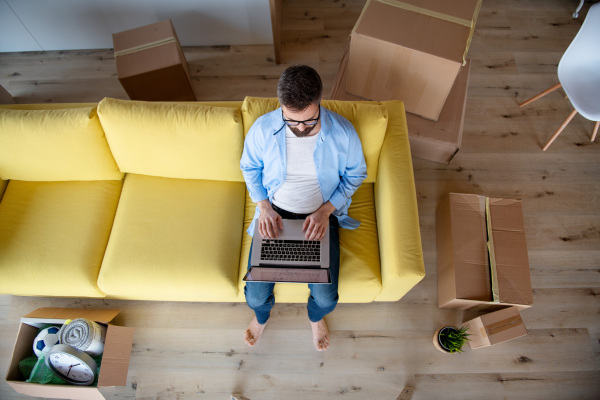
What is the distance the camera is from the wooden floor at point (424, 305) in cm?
177

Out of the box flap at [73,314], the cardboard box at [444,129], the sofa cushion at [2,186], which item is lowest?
the box flap at [73,314]

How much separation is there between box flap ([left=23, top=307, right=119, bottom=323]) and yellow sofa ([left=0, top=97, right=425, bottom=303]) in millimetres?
156

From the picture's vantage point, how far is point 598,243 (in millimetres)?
2053

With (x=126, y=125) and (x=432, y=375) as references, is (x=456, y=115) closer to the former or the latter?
(x=432, y=375)

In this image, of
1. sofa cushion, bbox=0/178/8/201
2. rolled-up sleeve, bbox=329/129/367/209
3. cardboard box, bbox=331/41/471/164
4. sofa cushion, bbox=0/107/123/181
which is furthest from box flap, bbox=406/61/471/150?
sofa cushion, bbox=0/178/8/201

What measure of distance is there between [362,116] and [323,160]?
282 millimetres

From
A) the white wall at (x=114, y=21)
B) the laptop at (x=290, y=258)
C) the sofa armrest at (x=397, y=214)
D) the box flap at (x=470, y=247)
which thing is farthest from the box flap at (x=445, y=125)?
the white wall at (x=114, y=21)

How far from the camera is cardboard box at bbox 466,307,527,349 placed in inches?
67.6

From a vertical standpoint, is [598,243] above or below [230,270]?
above

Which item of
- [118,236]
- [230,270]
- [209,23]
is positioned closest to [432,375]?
[230,270]

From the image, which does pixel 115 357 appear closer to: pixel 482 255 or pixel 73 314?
pixel 73 314

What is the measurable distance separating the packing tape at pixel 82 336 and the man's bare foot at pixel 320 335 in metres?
0.99

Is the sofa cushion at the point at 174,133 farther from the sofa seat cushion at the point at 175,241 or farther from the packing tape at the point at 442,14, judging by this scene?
the packing tape at the point at 442,14

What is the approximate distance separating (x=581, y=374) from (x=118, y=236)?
2356mm
